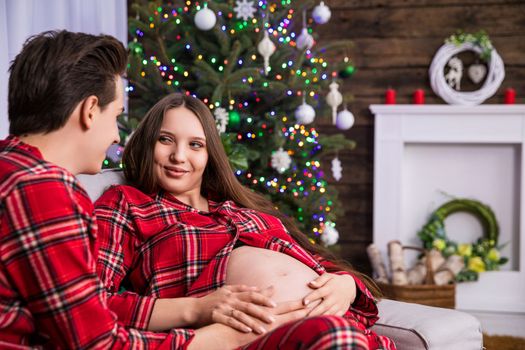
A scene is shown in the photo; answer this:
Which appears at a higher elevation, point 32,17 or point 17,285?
point 32,17

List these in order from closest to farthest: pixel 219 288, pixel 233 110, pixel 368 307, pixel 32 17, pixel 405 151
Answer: pixel 219 288 < pixel 368 307 < pixel 32 17 < pixel 233 110 < pixel 405 151

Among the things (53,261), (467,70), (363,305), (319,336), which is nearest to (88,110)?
(53,261)

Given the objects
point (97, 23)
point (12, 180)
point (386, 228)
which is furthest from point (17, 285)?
point (386, 228)

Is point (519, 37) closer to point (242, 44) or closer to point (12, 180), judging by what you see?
point (242, 44)

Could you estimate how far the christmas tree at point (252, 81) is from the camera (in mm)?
3107

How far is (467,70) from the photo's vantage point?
437cm

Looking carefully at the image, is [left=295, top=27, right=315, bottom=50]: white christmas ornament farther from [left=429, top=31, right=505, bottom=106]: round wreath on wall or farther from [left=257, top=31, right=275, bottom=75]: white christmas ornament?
[left=429, top=31, right=505, bottom=106]: round wreath on wall

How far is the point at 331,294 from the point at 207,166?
0.61 meters

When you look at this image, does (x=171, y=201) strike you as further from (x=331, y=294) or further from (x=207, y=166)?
(x=331, y=294)

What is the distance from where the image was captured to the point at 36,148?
1199 millimetres

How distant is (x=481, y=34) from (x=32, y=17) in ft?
9.30

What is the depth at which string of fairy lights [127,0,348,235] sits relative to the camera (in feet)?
10.5

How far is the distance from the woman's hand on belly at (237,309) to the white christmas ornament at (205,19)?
6.01ft

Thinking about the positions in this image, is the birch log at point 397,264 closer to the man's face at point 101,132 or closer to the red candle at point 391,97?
the red candle at point 391,97
